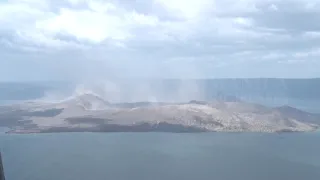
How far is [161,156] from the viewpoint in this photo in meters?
40.9

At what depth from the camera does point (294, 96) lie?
131 m

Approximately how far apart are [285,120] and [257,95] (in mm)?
69483

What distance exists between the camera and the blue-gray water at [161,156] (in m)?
32.8

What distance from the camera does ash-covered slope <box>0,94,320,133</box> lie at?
2301 inches

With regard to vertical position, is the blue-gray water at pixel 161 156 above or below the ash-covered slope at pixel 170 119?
below

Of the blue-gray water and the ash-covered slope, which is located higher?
the ash-covered slope

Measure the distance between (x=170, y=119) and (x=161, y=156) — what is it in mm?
20379

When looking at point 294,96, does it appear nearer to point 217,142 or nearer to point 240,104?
point 240,104

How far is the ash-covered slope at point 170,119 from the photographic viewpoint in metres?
58.4

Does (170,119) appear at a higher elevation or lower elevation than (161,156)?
higher

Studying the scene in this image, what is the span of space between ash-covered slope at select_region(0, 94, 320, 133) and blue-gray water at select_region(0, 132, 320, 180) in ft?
11.1

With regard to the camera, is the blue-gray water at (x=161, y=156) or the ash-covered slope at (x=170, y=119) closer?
the blue-gray water at (x=161, y=156)

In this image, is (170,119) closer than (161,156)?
No

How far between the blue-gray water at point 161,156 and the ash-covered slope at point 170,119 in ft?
11.1
